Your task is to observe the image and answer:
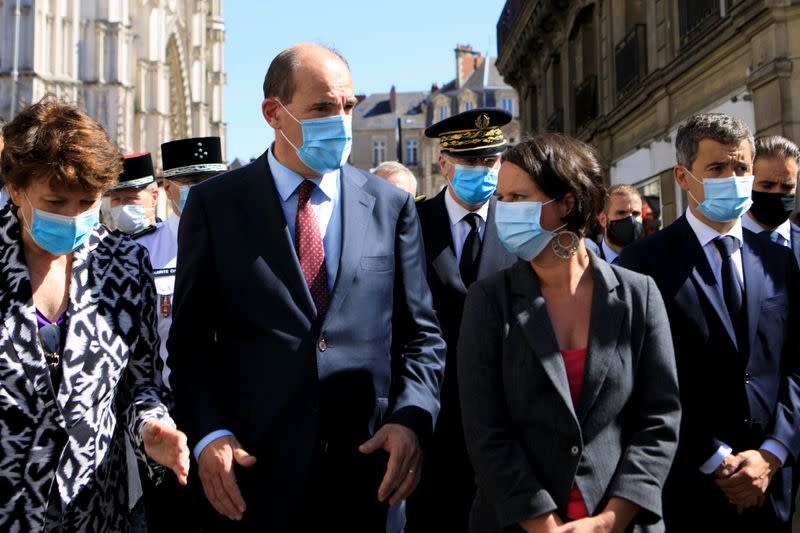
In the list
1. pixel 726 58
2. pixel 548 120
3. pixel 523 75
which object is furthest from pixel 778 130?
pixel 523 75

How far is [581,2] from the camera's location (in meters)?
20.2

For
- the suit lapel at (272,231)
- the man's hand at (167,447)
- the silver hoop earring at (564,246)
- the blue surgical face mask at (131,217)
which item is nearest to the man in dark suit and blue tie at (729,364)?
the silver hoop earring at (564,246)

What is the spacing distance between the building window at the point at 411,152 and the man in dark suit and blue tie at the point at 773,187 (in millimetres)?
68125

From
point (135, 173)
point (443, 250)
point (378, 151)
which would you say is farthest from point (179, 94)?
point (443, 250)

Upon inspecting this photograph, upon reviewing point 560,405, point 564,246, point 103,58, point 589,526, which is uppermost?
point 103,58

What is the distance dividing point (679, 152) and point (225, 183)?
2126 millimetres

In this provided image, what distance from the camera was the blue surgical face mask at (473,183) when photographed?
4.65 m

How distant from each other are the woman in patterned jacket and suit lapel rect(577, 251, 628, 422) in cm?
133

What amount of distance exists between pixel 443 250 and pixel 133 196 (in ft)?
8.79

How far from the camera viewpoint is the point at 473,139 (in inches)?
190

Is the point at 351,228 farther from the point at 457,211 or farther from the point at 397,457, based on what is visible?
the point at 457,211

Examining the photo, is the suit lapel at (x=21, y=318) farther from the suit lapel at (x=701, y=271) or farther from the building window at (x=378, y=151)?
the building window at (x=378, y=151)

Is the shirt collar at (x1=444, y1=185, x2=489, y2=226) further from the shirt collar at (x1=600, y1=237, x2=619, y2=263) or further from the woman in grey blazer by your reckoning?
the shirt collar at (x1=600, y1=237, x2=619, y2=263)

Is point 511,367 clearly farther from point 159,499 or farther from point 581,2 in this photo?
point 581,2
